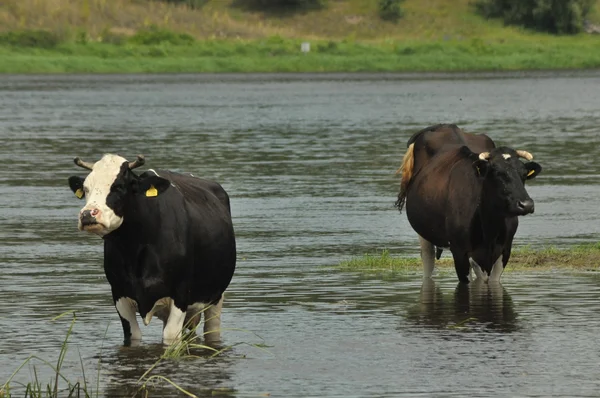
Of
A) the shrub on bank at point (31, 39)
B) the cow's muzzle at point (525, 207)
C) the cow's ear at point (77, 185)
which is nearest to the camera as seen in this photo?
the cow's ear at point (77, 185)

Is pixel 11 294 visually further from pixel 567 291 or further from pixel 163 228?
pixel 567 291

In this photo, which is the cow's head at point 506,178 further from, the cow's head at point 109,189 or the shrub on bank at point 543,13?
the shrub on bank at point 543,13

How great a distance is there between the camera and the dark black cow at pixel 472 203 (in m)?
14.4

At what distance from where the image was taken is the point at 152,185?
11500 millimetres

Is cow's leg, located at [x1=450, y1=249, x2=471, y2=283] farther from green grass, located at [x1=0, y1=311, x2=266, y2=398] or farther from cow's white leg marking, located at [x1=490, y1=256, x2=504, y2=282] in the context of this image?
green grass, located at [x1=0, y1=311, x2=266, y2=398]

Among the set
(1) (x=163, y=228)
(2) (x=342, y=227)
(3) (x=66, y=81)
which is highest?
(1) (x=163, y=228)

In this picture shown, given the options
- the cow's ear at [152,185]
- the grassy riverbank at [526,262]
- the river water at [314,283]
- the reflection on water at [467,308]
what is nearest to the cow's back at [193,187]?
the cow's ear at [152,185]

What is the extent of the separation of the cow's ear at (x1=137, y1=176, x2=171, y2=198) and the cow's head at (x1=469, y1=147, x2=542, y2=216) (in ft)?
12.7

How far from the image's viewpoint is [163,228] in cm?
1174

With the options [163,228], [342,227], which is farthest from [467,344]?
[342,227]

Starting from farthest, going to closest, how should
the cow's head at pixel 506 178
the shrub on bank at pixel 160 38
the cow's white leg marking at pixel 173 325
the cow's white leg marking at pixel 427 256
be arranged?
the shrub on bank at pixel 160 38
the cow's white leg marking at pixel 427 256
the cow's head at pixel 506 178
the cow's white leg marking at pixel 173 325

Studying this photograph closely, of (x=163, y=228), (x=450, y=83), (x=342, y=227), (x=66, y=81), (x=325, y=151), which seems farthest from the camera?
(x=66, y=81)

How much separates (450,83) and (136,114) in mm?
24138

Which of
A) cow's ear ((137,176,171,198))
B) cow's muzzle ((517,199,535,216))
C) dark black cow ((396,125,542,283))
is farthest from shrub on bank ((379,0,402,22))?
cow's ear ((137,176,171,198))
